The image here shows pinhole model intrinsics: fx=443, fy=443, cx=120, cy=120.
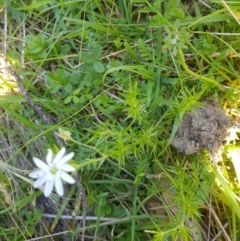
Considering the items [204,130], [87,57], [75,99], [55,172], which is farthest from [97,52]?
[55,172]

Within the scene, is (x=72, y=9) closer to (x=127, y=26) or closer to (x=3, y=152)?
(x=127, y=26)

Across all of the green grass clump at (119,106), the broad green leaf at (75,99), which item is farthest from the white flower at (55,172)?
the broad green leaf at (75,99)

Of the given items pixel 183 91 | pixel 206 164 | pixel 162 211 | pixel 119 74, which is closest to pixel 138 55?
pixel 119 74

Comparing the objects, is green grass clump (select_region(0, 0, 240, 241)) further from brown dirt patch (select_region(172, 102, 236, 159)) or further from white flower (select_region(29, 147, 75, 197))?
white flower (select_region(29, 147, 75, 197))

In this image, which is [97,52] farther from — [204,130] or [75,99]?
[204,130]

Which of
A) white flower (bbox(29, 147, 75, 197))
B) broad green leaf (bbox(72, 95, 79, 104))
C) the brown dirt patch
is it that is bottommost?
the brown dirt patch

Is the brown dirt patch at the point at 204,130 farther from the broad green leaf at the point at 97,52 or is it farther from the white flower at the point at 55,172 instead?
the white flower at the point at 55,172

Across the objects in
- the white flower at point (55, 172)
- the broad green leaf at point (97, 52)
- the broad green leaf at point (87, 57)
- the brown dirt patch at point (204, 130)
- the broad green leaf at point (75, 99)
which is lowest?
the brown dirt patch at point (204, 130)

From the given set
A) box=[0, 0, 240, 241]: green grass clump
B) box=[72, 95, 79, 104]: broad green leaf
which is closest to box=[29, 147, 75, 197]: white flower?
box=[0, 0, 240, 241]: green grass clump
